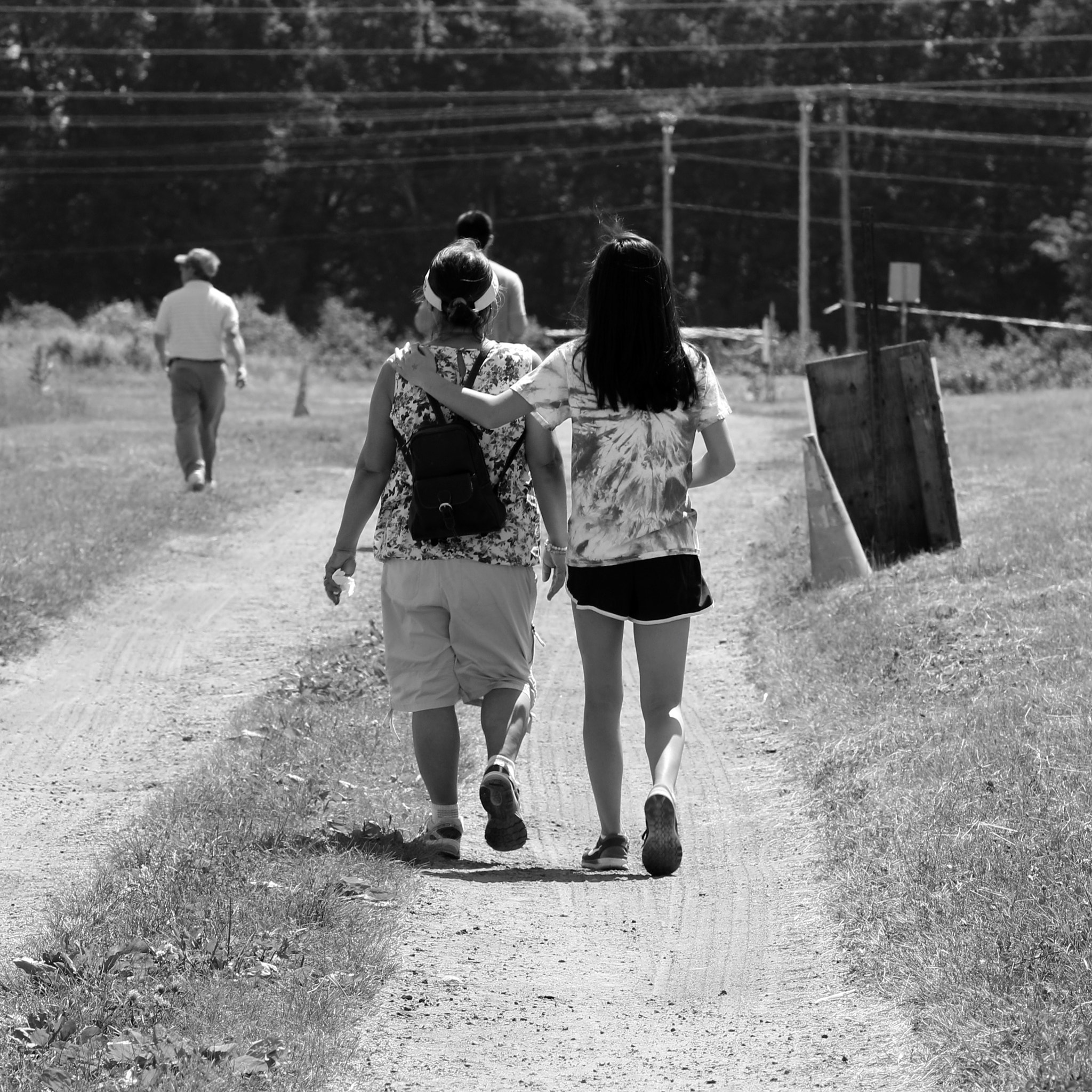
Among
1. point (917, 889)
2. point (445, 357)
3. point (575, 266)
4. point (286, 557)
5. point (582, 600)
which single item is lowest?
point (575, 266)

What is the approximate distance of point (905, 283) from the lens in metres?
24.5

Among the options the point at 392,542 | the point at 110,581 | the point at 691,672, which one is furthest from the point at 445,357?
the point at 110,581

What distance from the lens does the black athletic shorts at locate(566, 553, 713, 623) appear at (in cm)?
477

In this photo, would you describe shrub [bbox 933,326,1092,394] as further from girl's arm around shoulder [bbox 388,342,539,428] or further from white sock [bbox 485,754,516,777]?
white sock [bbox 485,754,516,777]

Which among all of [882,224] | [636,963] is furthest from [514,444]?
[882,224]

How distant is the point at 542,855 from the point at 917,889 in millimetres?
1273

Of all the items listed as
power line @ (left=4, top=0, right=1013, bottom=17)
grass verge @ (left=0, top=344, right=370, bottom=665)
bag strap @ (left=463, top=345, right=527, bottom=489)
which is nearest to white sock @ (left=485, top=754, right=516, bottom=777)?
bag strap @ (left=463, top=345, right=527, bottom=489)

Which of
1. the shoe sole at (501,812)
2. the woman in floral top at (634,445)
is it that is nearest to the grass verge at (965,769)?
the woman in floral top at (634,445)

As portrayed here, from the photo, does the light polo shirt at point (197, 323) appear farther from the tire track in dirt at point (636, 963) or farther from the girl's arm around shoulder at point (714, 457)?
the girl's arm around shoulder at point (714, 457)

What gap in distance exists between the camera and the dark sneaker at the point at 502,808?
4.79 m

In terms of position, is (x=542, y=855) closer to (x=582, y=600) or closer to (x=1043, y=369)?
(x=582, y=600)

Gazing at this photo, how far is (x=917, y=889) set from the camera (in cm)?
456

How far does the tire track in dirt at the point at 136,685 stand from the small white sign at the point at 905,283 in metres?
14.8

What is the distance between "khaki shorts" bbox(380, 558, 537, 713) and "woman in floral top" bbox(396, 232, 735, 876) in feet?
0.94
